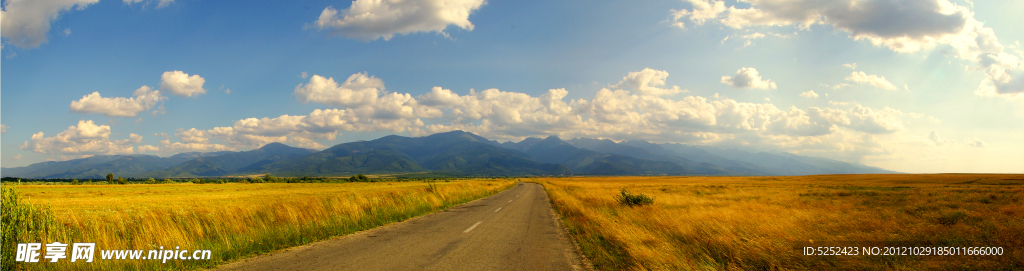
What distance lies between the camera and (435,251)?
37.9 feet

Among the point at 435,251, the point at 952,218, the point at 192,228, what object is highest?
the point at 192,228

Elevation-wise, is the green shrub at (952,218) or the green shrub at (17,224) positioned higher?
the green shrub at (17,224)

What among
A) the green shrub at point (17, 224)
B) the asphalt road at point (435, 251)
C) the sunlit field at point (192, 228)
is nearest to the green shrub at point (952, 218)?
the asphalt road at point (435, 251)

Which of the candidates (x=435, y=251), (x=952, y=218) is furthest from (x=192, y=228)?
(x=952, y=218)

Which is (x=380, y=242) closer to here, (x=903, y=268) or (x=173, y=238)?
(x=173, y=238)

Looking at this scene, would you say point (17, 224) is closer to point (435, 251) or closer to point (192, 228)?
point (192, 228)

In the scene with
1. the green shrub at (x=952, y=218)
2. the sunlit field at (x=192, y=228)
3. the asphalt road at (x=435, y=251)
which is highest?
the sunlit field at (x=192, y=228)

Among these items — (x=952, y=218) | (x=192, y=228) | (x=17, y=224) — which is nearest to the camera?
(x=17, y=224)

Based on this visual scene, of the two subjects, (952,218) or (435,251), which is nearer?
(435,251)

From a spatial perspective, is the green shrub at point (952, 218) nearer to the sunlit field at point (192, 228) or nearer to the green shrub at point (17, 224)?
the sunlit field at point (192, 228)

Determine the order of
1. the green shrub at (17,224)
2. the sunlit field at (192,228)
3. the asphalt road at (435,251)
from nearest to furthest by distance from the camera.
Result: the green shrub at (17,224), the sunlit field at (192,228), the asphalt road at (435,251)

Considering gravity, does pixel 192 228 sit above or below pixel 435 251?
above

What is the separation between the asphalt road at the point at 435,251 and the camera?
32.8ft

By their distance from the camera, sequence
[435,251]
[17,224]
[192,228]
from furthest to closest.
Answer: [192,228]
[435,251]
[17,224]
